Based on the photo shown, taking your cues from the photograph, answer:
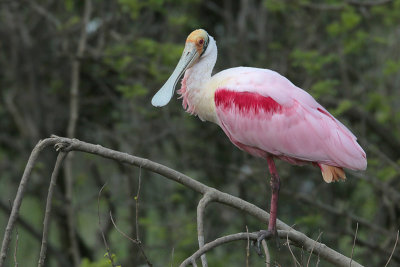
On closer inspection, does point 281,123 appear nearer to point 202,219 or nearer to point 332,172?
point 332,172

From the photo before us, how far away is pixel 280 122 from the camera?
5.64 meters

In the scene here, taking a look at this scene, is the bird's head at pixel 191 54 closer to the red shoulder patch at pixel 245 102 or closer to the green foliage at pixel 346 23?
the red shoulder patch at pixel 245 102

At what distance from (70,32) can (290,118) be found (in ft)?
16.6

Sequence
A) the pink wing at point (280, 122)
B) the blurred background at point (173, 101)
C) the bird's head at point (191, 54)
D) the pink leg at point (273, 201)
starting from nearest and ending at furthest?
the pink leg at point (273, 201) < the pink wing at point (280, 122) < the bird's head at point (191, 54) < the blurred background at point (173, 101)

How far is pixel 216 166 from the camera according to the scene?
9.82 m

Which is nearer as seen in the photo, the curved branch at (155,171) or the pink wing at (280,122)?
the curved branch at (155,171)

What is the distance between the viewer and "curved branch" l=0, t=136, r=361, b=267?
148 inches

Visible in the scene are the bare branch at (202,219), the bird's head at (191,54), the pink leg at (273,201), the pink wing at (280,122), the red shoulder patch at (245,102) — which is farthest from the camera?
the bird's head at (191,54)

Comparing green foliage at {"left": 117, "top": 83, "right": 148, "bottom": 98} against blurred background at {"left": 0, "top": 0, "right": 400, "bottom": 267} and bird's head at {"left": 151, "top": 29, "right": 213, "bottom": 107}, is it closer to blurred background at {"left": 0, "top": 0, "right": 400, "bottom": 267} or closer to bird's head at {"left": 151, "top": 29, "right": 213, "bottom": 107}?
blurred background at {"left": 0, "top": 0, "right": 400, "bottom": 267}

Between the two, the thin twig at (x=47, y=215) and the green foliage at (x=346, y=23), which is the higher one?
the green foliage at (x=346, y=23)

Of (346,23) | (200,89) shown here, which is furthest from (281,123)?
(346,23)

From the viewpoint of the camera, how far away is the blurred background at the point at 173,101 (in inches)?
376

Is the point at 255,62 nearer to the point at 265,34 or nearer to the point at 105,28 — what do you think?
the point at 265,34

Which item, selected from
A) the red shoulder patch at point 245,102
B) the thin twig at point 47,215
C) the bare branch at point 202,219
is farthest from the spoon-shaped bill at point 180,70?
the thin twig at point 47,215
